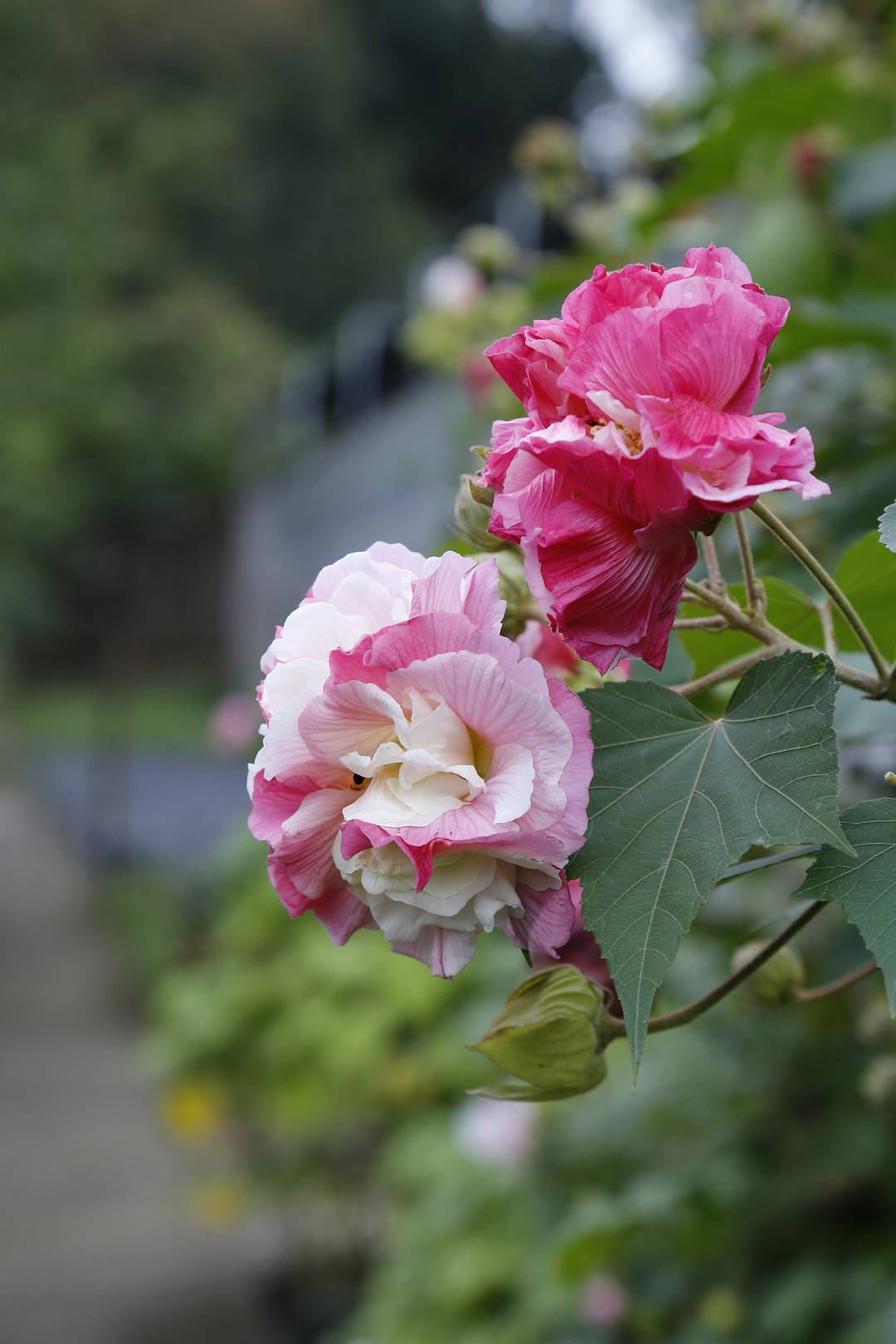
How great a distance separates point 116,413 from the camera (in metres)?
8.02

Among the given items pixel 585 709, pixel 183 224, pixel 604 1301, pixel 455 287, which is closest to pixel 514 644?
pixel 585 709

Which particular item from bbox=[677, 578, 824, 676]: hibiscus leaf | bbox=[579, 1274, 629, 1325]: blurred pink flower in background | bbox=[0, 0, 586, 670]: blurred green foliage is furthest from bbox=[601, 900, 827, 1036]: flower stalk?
bbox=[0, 0, 586, 670]: blurred green foliage

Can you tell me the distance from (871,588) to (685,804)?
143 mm

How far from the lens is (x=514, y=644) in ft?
1.11

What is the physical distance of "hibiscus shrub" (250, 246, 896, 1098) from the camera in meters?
0.32

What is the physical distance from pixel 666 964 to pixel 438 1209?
1827 millimetres

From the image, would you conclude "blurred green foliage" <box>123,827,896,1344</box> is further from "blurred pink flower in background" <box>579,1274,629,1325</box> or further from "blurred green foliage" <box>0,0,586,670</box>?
"blurred green foliage" <box>0,0,586,670</box>

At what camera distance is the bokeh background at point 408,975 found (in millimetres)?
1042

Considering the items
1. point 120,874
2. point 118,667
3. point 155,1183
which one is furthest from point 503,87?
point 155,1183

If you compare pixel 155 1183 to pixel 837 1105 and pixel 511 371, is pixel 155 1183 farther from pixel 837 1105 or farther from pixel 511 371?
pixel 511 371

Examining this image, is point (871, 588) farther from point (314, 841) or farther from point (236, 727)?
point (236, 727)

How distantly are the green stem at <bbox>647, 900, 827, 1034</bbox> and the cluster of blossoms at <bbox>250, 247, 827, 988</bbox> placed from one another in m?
0.06

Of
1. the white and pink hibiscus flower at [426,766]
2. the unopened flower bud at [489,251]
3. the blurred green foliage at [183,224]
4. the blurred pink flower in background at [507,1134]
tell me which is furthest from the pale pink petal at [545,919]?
the blurred green foliage at [183,224]

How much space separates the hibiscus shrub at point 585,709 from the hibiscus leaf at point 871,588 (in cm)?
7
